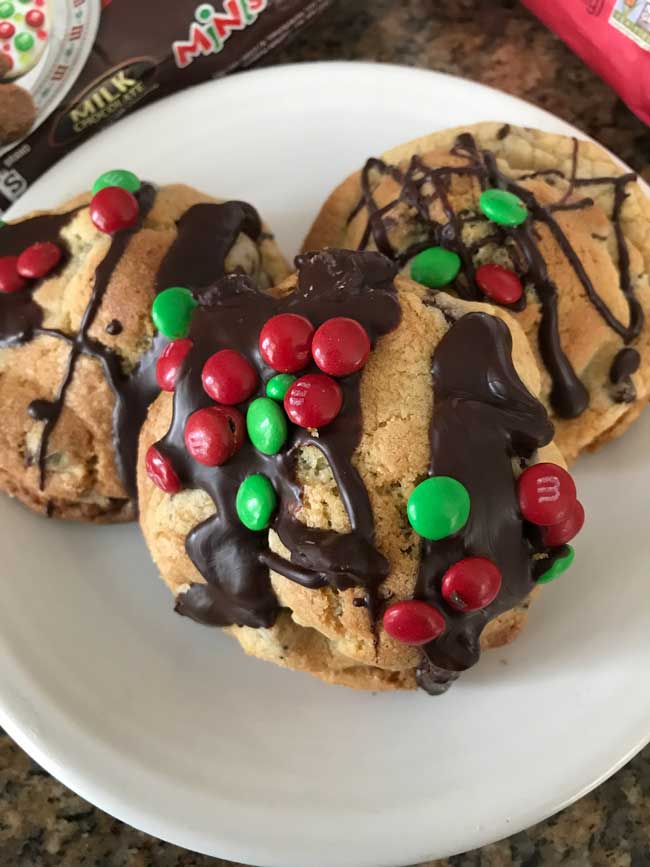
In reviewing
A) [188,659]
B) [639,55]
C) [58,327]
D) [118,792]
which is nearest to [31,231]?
[58,327]

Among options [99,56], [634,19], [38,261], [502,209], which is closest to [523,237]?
[502,209]

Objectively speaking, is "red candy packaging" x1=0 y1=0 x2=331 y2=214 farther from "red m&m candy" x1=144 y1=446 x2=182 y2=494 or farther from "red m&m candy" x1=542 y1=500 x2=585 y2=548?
"red m&m candy" x1=542 y1=500 x2=585 y2=548

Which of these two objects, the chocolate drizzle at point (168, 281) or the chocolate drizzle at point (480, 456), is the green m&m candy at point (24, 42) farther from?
the chocolate drizzle at point (480, 456)

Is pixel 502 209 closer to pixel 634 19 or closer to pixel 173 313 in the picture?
pixel 173 313

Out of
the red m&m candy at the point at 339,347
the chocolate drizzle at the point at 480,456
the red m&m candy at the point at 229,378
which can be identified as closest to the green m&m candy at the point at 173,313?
the red m&m candy at the point at 229,378

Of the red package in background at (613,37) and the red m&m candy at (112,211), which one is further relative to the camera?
the red package in background at (613,37)

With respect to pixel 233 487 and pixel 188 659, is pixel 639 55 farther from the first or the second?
pixel 188 659
